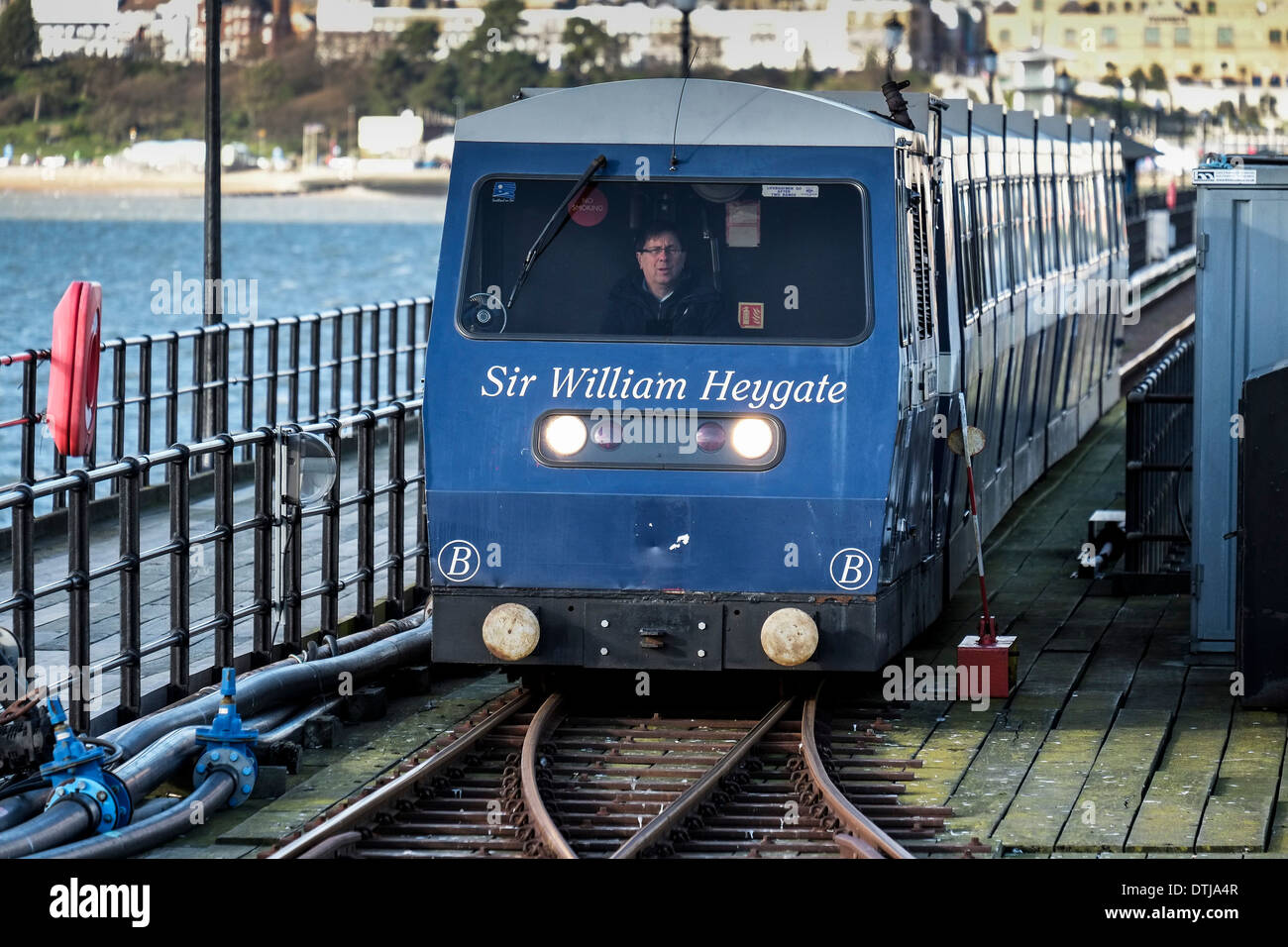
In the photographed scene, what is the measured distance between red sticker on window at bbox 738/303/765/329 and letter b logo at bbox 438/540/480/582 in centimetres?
160

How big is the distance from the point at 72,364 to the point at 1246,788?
24.6 feet

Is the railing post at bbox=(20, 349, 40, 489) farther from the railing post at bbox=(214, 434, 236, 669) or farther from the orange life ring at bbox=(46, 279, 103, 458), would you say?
the railing post at bbox=(214, 434, 236, 669)

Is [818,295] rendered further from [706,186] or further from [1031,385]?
[1031,385]

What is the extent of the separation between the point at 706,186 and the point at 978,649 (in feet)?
8.96

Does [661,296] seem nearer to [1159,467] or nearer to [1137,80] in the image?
[1159,467]

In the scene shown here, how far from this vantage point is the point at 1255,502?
36.1 feet

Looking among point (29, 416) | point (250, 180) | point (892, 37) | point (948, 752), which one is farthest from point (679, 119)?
point (250, 180)

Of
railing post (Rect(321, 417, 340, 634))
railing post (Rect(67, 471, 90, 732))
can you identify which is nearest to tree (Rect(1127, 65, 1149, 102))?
railing post (Rect(321, 417, 340, 634))

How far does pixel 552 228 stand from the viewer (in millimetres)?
10953

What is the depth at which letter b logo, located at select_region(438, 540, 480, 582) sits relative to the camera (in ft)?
35.8

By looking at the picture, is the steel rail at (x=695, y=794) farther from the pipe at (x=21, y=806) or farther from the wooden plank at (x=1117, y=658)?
the pipe at (x=21, y=806)

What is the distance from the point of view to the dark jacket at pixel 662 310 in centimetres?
1091

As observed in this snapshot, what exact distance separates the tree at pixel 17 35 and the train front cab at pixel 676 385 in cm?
11858

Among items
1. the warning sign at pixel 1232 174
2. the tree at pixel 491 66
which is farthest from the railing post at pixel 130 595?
the tree at pixel 491 66
